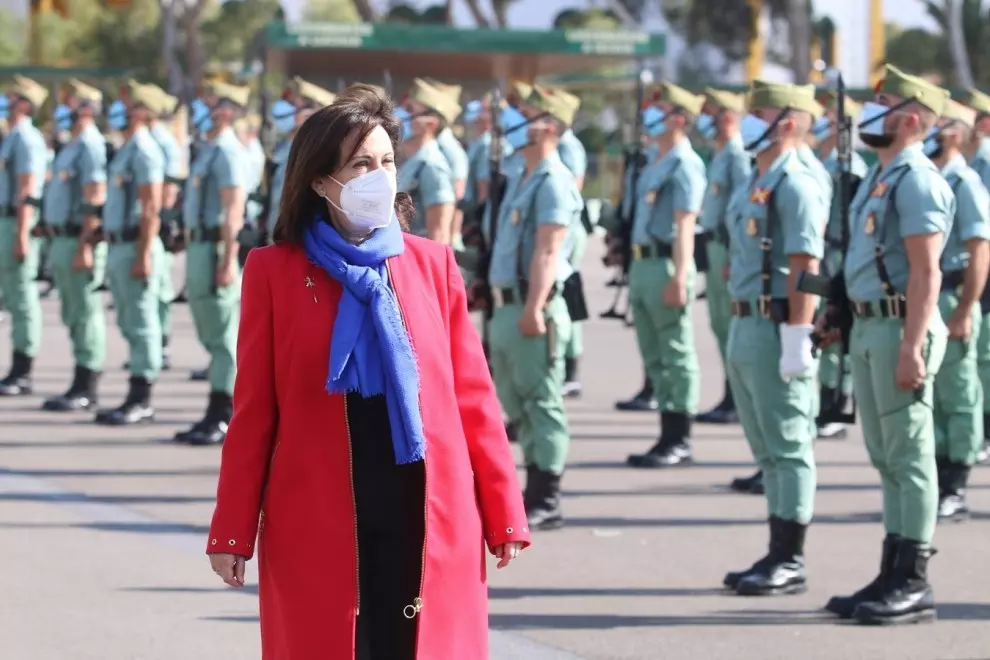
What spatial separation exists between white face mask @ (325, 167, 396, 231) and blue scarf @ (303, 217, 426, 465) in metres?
0.06

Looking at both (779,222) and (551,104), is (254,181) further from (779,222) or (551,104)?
(779,222)

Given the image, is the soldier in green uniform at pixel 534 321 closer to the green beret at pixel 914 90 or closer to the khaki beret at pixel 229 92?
the green beret at pixel 914 90

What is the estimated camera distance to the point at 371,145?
4113 millimetres

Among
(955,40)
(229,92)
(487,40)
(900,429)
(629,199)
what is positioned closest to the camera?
(900,429)

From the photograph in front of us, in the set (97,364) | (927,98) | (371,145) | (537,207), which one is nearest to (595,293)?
(97,364)

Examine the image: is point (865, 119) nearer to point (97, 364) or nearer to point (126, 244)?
point (126, 244)

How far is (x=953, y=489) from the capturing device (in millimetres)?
8906

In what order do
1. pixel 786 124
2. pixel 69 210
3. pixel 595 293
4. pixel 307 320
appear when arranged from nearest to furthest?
pixel 307 320
pixel 786 124
pixel 69 210
pixel 595 293

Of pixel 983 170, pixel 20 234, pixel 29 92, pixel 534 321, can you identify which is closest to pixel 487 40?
pixel 29 92

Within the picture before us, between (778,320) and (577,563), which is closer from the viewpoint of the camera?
(778,320)

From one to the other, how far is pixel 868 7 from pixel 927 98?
48821mm

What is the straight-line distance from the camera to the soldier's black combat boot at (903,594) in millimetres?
6730

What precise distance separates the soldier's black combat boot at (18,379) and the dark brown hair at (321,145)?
384 inches

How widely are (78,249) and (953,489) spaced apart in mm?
6255
